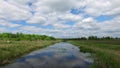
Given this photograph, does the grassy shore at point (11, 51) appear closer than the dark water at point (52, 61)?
No

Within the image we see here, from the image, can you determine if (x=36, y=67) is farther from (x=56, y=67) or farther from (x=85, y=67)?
(x=85, y=67)

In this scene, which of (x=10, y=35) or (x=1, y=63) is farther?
(x=10, y=35)

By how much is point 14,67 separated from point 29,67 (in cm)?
143

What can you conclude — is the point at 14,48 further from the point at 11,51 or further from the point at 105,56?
the point at 105,56

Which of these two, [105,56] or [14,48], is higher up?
[14,48]

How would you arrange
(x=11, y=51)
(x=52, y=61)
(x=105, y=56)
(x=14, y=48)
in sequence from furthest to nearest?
(x=14, y=48), (x=11, y=51), (x=52, y=61), (x=105, y=56)

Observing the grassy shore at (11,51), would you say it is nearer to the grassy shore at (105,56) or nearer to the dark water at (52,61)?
the dark water at (52,61)

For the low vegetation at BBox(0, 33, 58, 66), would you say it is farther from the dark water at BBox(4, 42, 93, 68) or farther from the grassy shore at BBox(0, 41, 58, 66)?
the dark water at BBox(4, 42, 93, 68)

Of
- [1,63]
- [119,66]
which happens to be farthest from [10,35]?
[119,66]

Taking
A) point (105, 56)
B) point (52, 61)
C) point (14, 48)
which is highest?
point (14, 48)

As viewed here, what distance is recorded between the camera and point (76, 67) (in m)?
16.4

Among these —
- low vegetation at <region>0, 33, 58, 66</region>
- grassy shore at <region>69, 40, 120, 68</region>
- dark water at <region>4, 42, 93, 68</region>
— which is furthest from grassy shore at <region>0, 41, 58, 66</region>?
grassy shore at <region>69, 40, 120, 68</region>

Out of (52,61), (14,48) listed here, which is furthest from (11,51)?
(52,61)

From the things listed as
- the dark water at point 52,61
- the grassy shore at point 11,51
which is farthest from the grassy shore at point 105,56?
the grassy shore at point 11,51
